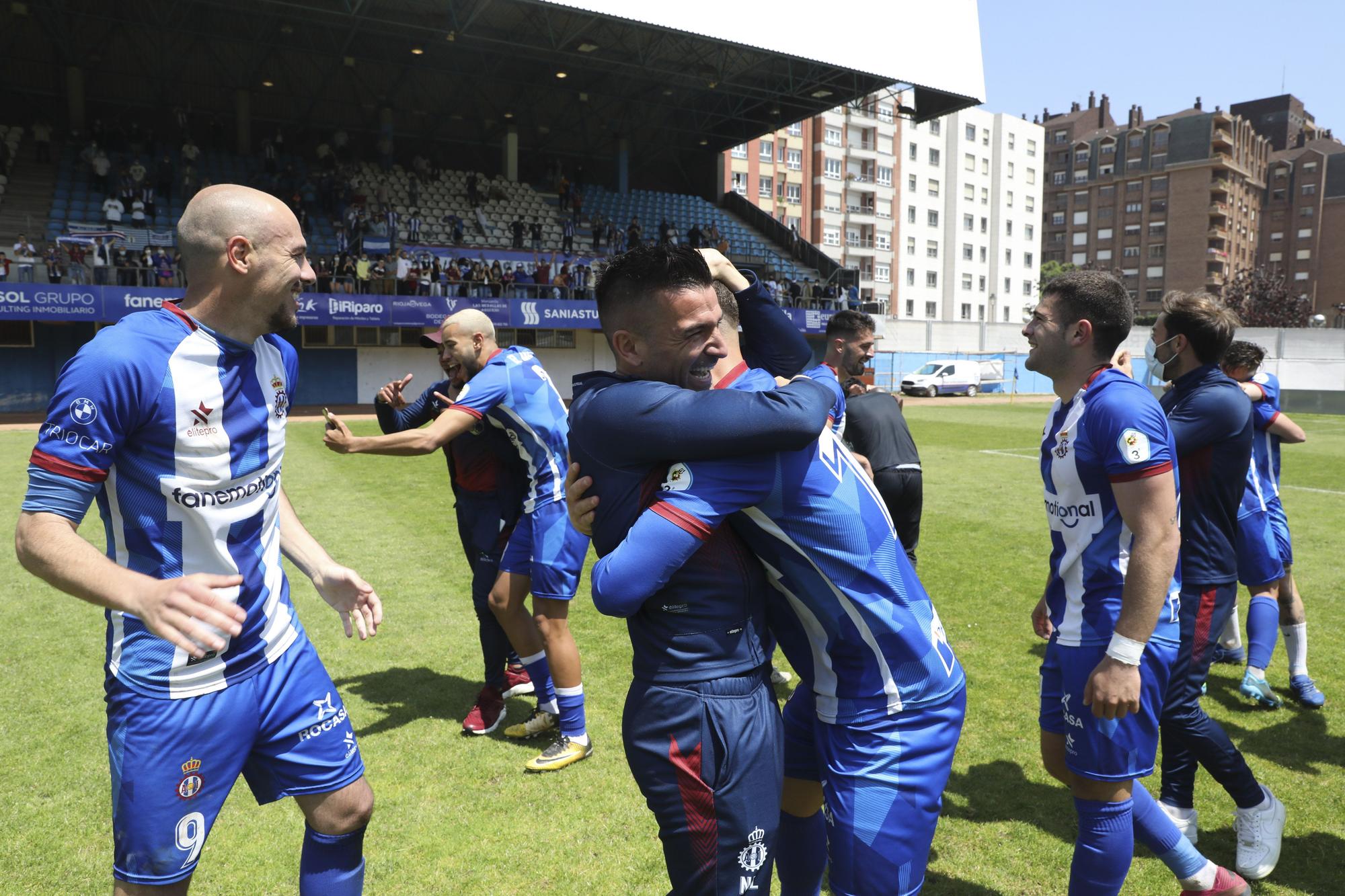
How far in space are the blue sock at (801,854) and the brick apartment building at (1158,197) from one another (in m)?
96.2

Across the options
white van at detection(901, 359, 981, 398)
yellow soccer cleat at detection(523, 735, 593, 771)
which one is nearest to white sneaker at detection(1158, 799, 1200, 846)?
yellow soccer cleat at detection(523, 735, 593, 771)

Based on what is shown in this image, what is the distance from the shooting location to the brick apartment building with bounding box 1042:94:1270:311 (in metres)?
90.2

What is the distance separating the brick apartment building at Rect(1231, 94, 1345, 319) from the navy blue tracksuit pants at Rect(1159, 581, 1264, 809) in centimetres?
11436

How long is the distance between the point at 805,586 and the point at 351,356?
32.9 m

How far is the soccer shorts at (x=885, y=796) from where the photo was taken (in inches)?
84.2

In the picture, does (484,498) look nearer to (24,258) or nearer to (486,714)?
(486,714)

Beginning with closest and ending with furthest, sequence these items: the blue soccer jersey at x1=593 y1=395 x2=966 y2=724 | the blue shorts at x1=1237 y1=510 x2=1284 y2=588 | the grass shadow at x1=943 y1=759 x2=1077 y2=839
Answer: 1. the blue soccer jersey at x1=593 y1=395 x2=966 y2=724
2. the grass shadow at x1=943 y1=759 x2=1077 y2=839
3. the blue shorts at x1=1237 y1=510 x2=1284 y2=588

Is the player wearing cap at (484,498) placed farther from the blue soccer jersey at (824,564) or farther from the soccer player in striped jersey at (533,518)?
the blue soccer jersey at (824,564)

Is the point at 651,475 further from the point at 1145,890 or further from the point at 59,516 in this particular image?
the point at 1145,890

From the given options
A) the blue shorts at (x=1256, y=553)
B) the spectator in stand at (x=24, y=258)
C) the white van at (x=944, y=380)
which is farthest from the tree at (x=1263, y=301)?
the blue shorts at (x=1256, y=553)

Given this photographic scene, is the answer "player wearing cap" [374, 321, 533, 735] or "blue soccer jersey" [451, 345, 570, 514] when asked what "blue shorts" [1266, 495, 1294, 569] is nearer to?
"blue soccer jersey" [451, 345, 570, 514]

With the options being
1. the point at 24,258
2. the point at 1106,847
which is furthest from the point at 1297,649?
the point at 24,258

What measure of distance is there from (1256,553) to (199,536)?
556cm

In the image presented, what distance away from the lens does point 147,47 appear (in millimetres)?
33469
